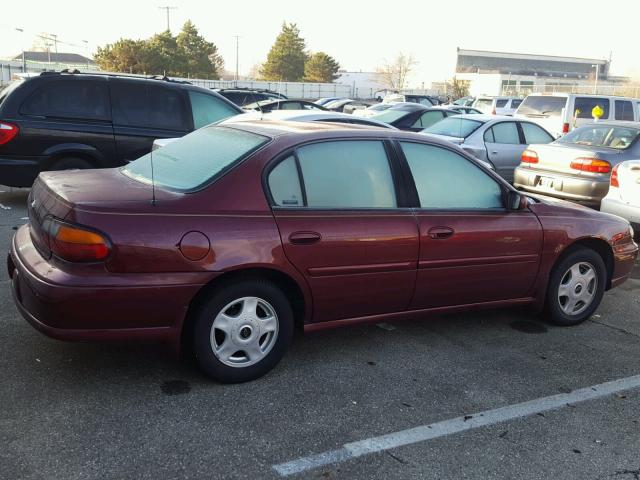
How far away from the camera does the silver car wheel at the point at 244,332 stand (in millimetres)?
3578

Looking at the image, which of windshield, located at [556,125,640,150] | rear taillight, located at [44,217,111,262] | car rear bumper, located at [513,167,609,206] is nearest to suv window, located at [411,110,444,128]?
windshield, located at [556,125,640,150]

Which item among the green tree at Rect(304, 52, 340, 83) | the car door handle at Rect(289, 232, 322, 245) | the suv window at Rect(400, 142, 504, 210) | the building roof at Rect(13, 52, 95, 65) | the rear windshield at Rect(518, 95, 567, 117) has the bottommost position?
the car door handle at Rect(289, 232, 322, 245)

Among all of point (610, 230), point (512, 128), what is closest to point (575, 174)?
point (512, 128)

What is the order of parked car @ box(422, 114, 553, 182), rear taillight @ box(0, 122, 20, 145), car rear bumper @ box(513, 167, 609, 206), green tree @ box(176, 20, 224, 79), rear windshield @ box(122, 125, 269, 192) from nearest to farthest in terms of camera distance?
rear windshield @ box(122, 125, 269, 192), rear taillight @ box(0, 122, 20, 145), car rear bumper @ box(513, 167, 609, 206), parked car @ box(422, 114, 553, 182), green tree @ box(176, 20, 224, 79)

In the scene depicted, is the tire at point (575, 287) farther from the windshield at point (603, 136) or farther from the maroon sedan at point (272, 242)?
the windshield at point (603, 136)

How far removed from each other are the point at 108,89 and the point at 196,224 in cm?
556

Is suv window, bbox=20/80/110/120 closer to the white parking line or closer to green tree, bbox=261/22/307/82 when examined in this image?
the white parking line

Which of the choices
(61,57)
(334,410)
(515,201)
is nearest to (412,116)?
(515,201)

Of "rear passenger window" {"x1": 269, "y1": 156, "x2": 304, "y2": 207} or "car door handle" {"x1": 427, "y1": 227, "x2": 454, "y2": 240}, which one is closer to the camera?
"rear passenger window" {"x1": 269, "y1": 156, "x2": 304, "y2": 207}

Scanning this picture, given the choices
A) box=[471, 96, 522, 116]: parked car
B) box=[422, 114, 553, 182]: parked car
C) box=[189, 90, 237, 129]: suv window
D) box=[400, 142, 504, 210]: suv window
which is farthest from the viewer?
box=[471, 96, 522, 116]: parked car

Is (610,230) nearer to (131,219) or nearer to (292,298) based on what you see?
(292,298)

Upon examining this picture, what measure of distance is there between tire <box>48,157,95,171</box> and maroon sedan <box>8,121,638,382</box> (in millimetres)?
4040

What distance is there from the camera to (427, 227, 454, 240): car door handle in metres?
4.14

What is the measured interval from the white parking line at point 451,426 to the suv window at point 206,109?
642 cm
